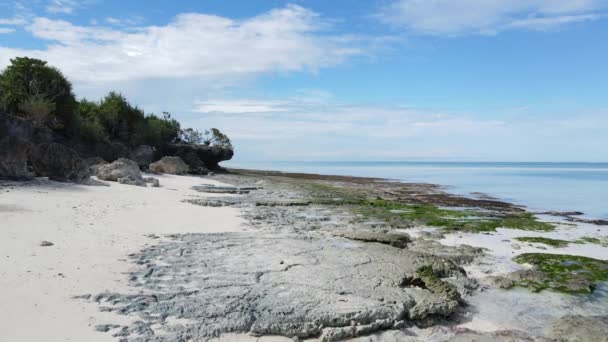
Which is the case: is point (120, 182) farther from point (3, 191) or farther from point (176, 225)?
point (176, 225)

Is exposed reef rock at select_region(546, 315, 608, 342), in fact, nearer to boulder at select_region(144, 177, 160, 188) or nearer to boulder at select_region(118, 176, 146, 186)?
boulder at select_region(118, 176, 146, 186)

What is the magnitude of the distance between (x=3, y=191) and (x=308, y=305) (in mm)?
11985

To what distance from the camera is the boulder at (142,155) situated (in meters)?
34.7

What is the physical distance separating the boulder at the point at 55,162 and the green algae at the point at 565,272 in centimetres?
1675

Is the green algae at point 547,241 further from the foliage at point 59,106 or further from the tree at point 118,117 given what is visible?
the tree at point 118,117

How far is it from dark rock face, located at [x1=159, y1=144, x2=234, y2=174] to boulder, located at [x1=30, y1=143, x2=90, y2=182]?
1771 cm

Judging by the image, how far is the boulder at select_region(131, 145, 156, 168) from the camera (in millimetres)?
34691

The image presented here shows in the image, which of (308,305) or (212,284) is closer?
(308,305)

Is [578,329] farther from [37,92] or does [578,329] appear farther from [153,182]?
[37,92]

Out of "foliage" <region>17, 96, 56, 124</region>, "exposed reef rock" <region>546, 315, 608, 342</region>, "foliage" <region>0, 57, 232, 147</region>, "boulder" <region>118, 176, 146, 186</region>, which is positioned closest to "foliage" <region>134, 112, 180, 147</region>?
"foliage" <region>0, 57, 232, 147</region>

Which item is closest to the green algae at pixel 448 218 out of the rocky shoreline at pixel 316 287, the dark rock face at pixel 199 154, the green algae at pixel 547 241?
the green algae at pixel 547 241

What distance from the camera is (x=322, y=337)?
5.62 m

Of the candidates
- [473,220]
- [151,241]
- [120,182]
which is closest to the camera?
[151,241]

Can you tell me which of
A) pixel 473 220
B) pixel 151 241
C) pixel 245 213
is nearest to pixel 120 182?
pixel 245 213
